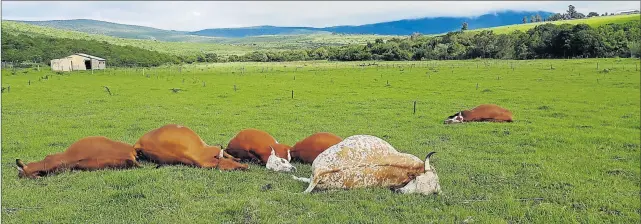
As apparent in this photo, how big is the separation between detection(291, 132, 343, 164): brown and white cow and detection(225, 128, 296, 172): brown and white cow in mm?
245

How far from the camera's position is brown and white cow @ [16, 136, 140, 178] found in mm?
9266

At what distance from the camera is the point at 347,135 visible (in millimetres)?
15070

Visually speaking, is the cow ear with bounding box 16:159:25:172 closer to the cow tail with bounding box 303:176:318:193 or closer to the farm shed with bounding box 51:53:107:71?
the cow tail with bounding box 303:176:318:193

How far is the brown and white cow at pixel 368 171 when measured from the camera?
26.4ft

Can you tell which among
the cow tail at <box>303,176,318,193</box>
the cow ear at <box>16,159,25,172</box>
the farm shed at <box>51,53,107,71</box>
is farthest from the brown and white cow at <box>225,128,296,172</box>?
the farm shed at <box>51,53,107,71</box>

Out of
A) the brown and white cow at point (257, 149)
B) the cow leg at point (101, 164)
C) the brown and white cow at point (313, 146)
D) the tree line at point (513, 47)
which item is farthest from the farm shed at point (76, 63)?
the brown and white cow at point (313, 146)

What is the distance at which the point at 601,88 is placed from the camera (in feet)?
95.2

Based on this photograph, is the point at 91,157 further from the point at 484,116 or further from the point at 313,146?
the point at 484,116

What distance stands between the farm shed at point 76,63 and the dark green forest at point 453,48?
9.79m

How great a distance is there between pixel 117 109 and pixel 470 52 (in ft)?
229

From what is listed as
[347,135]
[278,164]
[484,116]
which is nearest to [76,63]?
[347,135]

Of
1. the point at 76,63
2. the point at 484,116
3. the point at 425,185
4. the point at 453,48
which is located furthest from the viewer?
the point at 453,48

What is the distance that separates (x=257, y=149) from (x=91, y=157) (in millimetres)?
3291

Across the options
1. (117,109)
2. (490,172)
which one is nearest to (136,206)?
(490,172)
